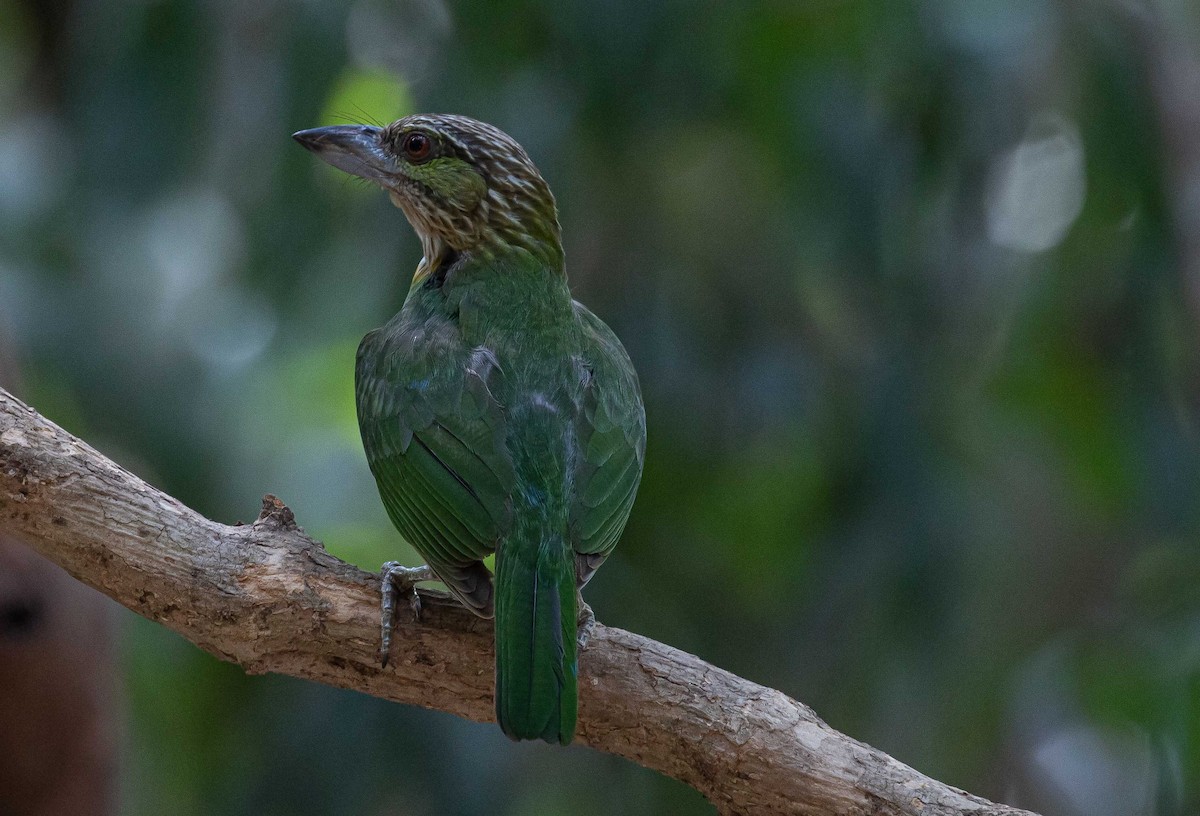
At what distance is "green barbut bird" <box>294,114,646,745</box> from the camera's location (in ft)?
9.85

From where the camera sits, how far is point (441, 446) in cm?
333

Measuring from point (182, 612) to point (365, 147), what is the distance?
1.63 metres

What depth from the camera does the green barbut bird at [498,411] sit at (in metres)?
3.00

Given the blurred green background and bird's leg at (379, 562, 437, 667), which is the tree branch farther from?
the blurred green background

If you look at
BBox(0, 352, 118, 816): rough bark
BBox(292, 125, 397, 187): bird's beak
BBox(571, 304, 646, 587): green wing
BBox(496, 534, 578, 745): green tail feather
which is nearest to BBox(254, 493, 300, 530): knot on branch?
BBox(496, 534, 578, 745): green tail feather

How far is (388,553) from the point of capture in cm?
674

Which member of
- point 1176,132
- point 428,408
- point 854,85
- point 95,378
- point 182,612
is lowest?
point 182,612

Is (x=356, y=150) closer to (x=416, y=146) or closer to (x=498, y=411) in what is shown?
(x=416, y=146)

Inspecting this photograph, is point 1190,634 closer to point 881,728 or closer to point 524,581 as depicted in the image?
point 881,728

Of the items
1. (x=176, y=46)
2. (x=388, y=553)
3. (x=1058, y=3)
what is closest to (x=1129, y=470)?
(x=1058, y=3)

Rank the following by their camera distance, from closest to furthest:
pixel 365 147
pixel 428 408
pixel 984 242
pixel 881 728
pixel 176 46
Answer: pixel 428 408 < pixel 365 147 < pixel 176 46 < pixel 984 242 < pixel 881 728

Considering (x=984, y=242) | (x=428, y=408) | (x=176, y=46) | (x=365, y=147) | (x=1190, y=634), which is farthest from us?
(x=984, y=242)

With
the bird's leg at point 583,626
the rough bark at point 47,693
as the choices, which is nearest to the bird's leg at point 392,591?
the bird's leg at point 583,626

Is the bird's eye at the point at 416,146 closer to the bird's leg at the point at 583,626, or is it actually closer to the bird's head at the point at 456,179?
the bird's head at the point at 456,179
